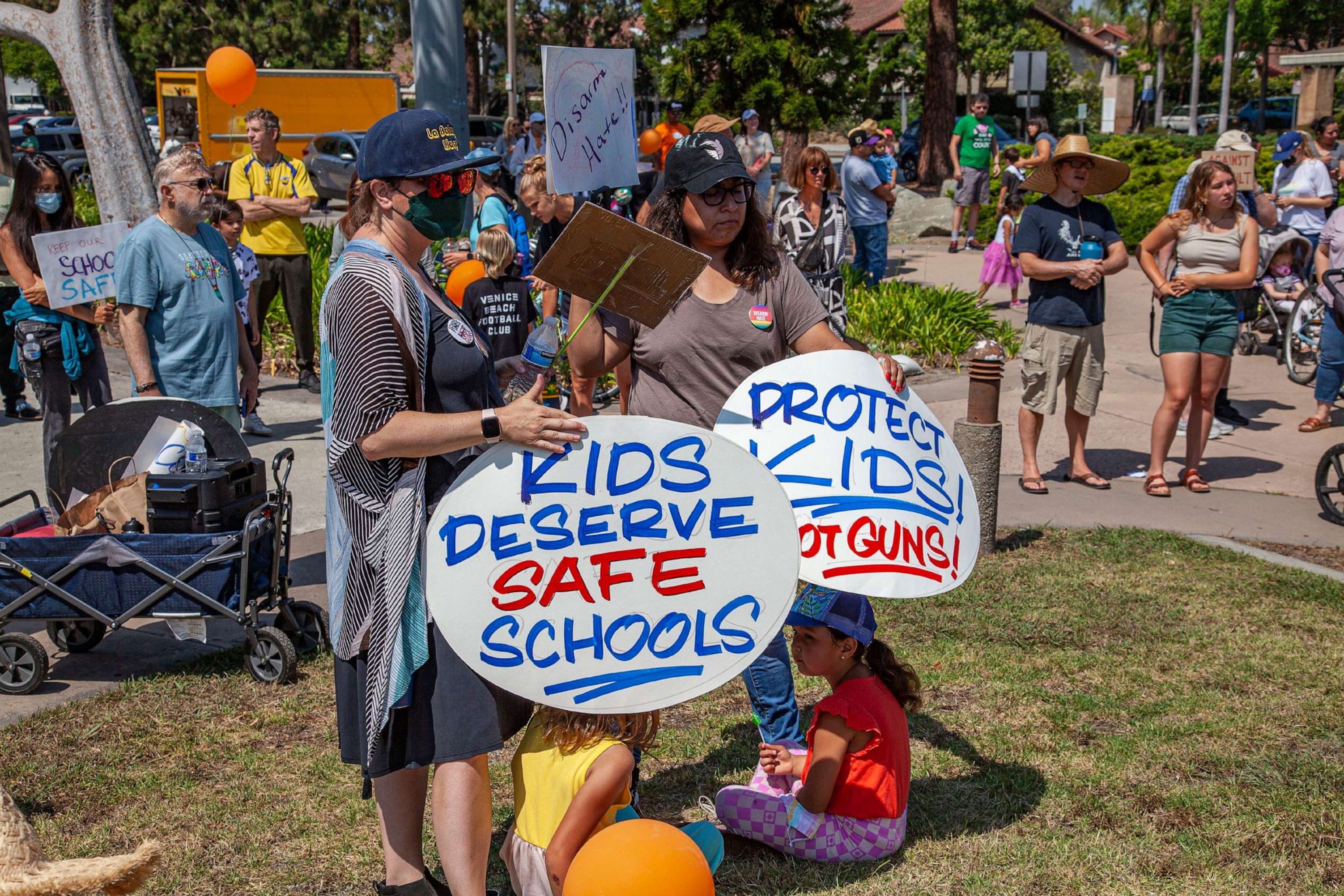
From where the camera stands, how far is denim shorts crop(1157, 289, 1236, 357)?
23.7 ft

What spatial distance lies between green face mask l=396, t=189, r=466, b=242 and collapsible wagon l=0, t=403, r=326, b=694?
2.25 metres

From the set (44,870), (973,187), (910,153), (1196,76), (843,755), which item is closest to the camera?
(44,870)

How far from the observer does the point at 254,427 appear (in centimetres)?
868

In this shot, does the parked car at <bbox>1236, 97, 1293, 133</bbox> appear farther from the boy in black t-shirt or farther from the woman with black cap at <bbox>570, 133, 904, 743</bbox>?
the woman with black cap at <bbox>570, 133, 904, 743</bbox>

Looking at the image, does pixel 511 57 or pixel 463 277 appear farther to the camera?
pixel 511 57

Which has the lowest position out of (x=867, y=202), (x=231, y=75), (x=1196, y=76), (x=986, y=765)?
(x=986, y=765)

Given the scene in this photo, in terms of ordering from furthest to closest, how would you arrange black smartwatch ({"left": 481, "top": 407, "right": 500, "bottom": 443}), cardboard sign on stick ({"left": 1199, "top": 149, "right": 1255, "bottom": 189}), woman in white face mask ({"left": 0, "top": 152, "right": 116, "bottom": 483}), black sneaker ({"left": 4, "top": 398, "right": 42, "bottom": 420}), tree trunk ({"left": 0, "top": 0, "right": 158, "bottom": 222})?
1. tree trunk ({"left": 0, "top": 0, "right": 158, "bottom": 222})
2. black sneaker ({"left": 4, "top": 398, "right": 42, "bottom": 420})
3. cardboard sign on stick ({"left": 1199, "top": 149, "right": 1255, "bottom": 189})
4. woman in white face mask ({"left": 0, "top": 152, "right": 116, "bottom": 483})
5. black smartwatch ({"left": 481, "top": 407, "right": 500, "bottom": 443})

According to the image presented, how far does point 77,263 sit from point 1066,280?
5.18 meters

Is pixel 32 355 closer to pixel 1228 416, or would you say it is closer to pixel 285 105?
pixel 1228 416

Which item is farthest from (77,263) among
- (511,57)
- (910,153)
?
(511,57)

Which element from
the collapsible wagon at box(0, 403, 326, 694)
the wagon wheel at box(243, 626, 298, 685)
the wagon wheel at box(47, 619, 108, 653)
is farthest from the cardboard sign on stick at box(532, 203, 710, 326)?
the wagon wheel at box(47, 619, 108, 653)

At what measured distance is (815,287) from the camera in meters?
8.80

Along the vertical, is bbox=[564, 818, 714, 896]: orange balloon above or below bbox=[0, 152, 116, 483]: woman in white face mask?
below

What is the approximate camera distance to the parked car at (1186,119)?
160 ft
